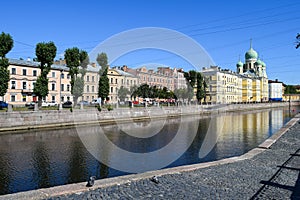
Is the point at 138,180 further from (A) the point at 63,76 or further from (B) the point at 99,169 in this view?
(A) the point at 63,76

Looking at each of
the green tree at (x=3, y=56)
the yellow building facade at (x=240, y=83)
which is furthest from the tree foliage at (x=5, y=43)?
the yellow building facade at (x=240, y=83)

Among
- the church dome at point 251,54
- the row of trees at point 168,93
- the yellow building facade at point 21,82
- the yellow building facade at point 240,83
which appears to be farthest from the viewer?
the church dome at point 251,54

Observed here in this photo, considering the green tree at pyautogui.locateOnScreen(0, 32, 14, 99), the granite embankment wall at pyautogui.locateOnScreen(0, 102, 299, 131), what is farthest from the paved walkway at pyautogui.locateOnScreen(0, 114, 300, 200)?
the green tree at pyautogui.locateOnScreen(0, 32, 14, 99)

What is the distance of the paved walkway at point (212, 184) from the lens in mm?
8086

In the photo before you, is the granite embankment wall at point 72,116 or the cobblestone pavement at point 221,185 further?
the granite embankment wall at point 72,116

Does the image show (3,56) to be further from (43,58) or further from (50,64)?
(50,64)

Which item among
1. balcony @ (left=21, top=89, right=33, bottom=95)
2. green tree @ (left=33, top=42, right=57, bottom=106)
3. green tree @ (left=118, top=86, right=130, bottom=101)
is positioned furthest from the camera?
green tree @ (left=118, top=86, right=130, bottom=101)

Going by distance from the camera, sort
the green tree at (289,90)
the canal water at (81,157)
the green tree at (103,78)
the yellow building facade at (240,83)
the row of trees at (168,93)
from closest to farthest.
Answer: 1. the canal water at (81,157)
2. the green tree at (103,78)
3. the row of trees at (168,93)
4. the yellow building facade at (240,83)
5. the green tree at (289,90)

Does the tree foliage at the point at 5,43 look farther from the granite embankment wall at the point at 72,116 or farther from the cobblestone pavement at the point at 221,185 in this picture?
the cobblestone pavement at the point at 221,185

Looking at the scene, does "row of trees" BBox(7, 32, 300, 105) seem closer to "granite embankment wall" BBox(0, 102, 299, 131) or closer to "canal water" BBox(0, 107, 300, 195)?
"granite embankment wall" BBox(0, 102, 299, 131)

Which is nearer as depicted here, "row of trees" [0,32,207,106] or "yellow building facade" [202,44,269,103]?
"row of trees" [0,32,207,106]

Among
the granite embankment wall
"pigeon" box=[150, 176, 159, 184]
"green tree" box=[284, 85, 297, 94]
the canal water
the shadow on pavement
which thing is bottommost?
the canal water

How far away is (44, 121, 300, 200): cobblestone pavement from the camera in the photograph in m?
8.07

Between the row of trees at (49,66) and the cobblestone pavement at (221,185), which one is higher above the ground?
the row of trees at (49,66)
